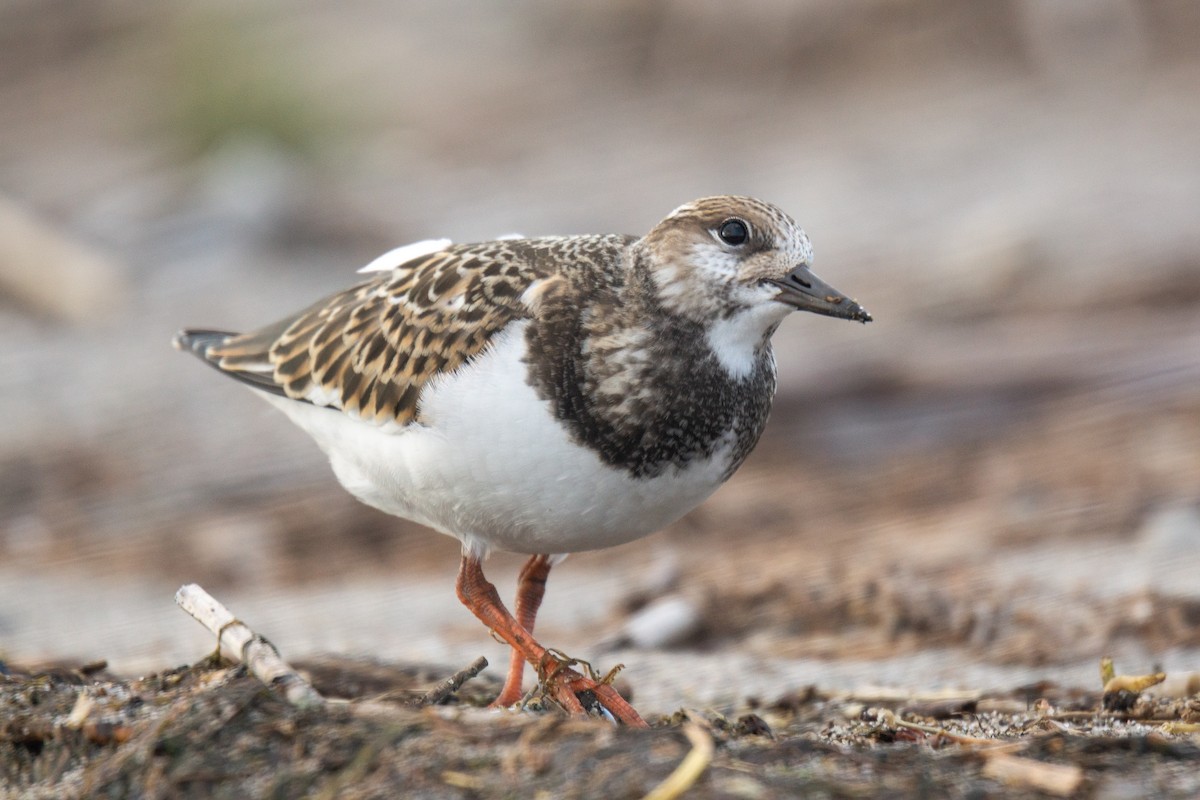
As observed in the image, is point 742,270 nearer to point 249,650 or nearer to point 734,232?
point 734,232

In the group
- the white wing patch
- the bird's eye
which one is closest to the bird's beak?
the bird's eye

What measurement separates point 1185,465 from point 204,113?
8372 millimetres

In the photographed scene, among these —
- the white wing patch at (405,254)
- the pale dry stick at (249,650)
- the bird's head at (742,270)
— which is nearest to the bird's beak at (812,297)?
the bird's head at (742,270)

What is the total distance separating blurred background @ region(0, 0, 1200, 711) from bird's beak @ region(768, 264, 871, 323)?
52.3 inches

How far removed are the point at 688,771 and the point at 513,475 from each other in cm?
103

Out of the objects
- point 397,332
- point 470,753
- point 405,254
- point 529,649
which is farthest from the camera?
point 405,254

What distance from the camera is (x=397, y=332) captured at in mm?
4398

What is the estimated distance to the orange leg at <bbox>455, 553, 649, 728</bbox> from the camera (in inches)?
155

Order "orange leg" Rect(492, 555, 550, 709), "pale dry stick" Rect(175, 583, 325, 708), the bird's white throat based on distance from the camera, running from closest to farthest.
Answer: "pale dry stick" Rect(175, 583, 325, 708) → the bird's white throat → "orange leg" Rect(492, 555, 550, 709)

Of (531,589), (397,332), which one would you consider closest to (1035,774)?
(531,589)

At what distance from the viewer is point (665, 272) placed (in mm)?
3932

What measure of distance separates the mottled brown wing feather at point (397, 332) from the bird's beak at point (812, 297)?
0.68 meters

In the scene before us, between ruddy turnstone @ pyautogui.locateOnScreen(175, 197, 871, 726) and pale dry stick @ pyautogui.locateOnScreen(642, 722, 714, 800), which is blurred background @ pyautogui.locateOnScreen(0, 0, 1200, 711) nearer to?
ruddy turnstone @ pyautogui.locateOnScreen(175, 197, 871, 726)

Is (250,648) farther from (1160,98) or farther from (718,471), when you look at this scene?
(1160,98)
